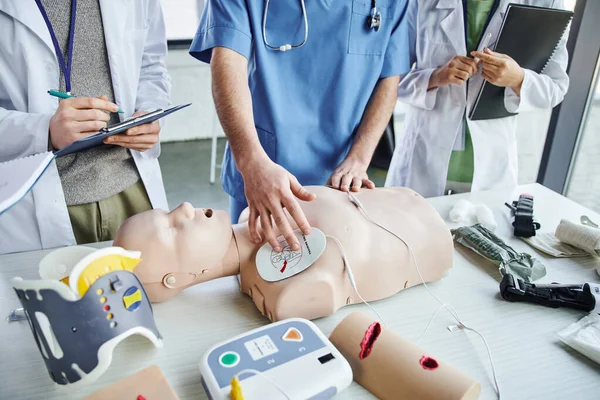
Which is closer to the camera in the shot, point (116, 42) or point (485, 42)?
point (116, 42)

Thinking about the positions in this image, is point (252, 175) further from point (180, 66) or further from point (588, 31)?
point (180, 66)

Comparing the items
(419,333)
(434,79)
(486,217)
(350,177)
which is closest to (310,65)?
(350,177)

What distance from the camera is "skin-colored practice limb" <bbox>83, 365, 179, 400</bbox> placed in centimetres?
78

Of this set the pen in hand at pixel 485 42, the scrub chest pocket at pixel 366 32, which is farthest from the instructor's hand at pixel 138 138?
the pen in hand at pixel 485 42

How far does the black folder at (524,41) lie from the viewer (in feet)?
4.73

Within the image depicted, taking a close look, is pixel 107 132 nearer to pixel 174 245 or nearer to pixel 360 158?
pixel 174 245

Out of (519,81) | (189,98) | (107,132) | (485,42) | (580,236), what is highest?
(485,42)

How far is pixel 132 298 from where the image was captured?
828 mm

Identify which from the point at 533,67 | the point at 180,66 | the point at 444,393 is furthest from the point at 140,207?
the point at 180,66

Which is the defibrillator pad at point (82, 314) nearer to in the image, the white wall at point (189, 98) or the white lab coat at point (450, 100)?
the white lab coat at point (450, 100)

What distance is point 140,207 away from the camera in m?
1.51

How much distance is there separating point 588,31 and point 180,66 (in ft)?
10.3

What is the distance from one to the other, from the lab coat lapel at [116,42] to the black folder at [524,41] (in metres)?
1.18

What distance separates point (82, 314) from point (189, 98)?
12.4 feet
